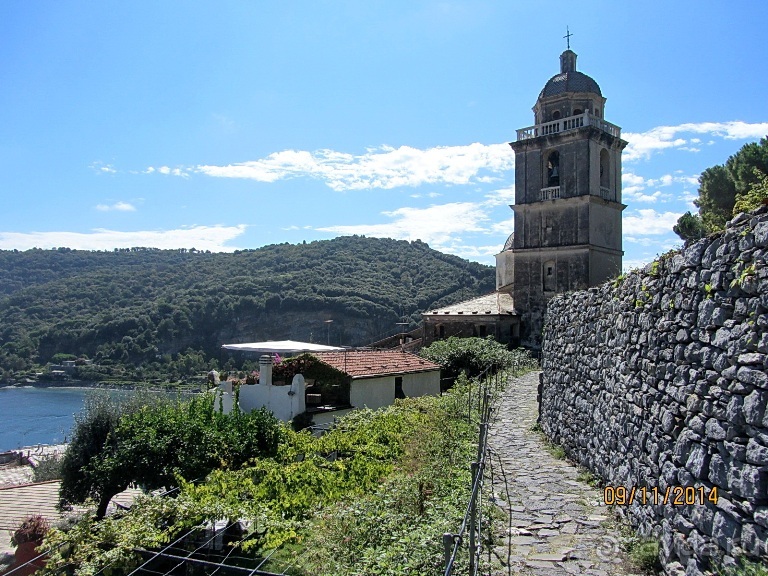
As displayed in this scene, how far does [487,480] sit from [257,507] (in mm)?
3576

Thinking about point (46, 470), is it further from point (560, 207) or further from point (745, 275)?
point (745, 275)

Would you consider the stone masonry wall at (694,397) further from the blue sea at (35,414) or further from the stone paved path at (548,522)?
the blue sea at (35,414)

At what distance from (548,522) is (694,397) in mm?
2784

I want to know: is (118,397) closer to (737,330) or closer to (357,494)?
(357,494)

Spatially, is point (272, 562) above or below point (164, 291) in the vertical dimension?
below

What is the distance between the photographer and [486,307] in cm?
3722

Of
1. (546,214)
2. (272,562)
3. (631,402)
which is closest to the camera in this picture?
(631,402)

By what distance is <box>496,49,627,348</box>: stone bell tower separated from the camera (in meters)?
33.5

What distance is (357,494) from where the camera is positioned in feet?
29.4

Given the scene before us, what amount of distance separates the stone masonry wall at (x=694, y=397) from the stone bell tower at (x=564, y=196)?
2738 centimetres

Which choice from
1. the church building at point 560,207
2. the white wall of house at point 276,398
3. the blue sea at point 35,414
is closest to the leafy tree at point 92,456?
the white wall of house at point 276,398

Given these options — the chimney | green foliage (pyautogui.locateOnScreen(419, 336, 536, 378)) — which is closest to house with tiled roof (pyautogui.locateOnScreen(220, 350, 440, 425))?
the chimney

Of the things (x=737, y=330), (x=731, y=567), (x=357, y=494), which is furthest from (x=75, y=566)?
(x=737, y=330)
